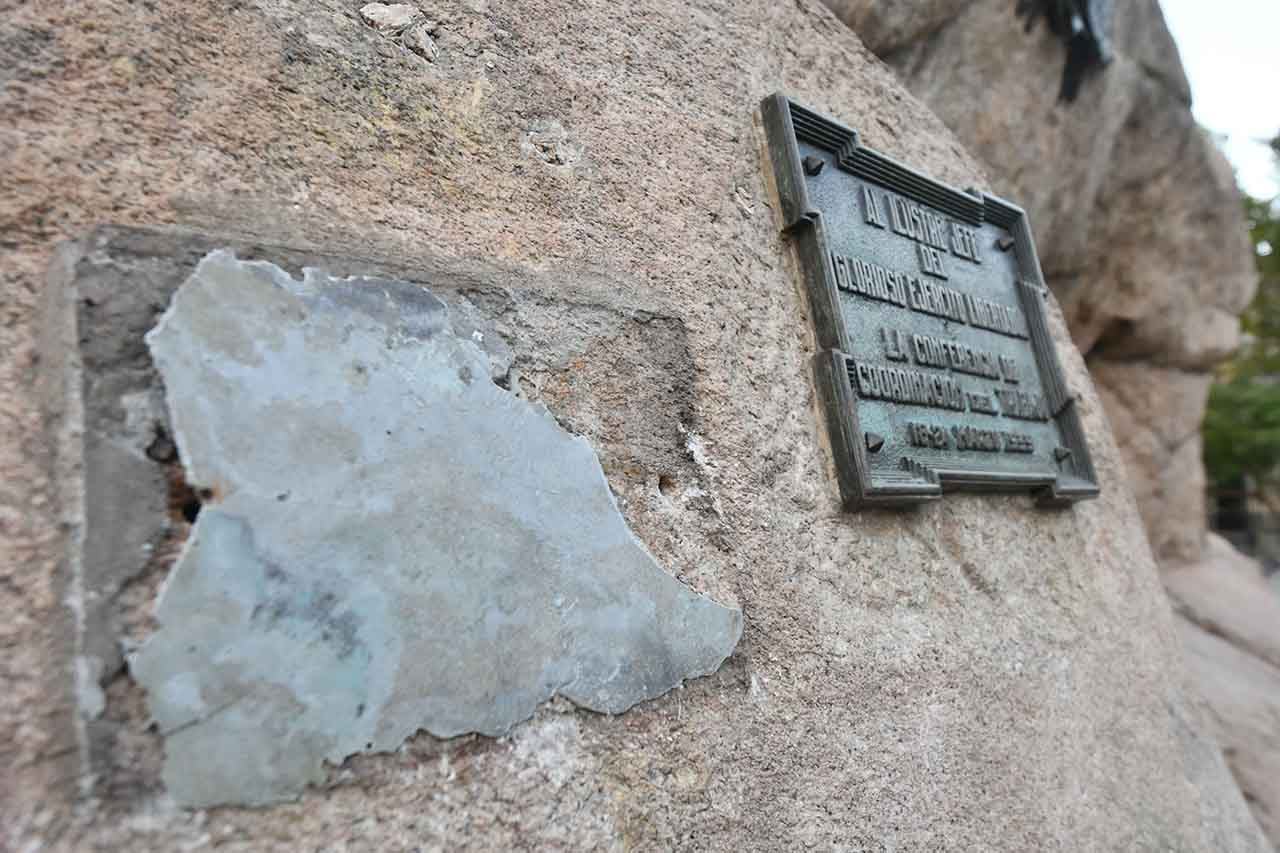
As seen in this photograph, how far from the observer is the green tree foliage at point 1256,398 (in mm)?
8891

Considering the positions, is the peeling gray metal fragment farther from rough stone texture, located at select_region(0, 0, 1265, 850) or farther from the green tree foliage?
the green tree foliage

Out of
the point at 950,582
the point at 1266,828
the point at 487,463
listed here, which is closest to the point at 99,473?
the point at 487,463

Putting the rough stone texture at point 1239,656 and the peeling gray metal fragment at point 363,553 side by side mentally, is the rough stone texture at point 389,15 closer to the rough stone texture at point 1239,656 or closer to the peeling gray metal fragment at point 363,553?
the peeling gray metal fragment at point 363,553

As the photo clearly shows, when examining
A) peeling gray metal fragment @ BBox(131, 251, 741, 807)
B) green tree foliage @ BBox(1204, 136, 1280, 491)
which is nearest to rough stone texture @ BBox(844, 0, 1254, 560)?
peeling gray metal fragment @ BBox(131, 251, 741, 807)

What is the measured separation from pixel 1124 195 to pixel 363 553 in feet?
13.6

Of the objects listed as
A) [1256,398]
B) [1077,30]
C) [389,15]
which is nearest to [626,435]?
[389,15]

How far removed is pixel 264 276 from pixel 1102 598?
1.81 metres

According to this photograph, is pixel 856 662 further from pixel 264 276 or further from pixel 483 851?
pixel 264 276

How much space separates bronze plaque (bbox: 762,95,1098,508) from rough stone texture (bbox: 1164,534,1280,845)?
1.49 metres

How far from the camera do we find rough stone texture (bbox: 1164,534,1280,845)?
2674 mm

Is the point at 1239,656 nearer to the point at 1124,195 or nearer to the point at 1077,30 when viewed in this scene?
the point at 1124,195

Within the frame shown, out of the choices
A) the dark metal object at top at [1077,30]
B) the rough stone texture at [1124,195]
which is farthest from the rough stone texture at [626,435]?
the dark metal object at top at [1077,30]

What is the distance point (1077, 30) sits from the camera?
117 inches

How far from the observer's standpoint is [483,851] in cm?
85
